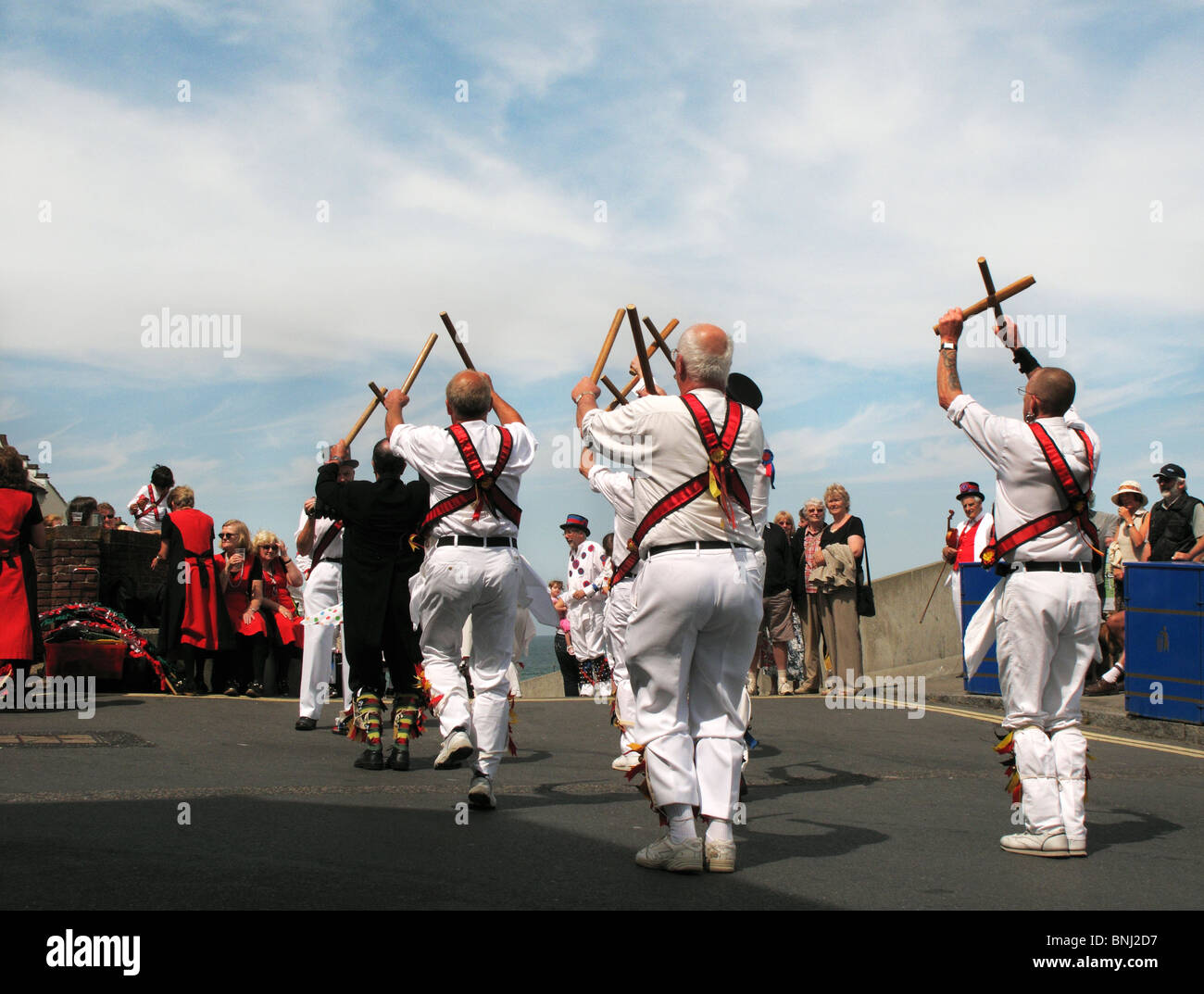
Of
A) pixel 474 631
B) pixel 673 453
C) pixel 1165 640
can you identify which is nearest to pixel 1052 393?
pixel 673 453

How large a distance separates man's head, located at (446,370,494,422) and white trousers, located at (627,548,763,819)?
196 cm

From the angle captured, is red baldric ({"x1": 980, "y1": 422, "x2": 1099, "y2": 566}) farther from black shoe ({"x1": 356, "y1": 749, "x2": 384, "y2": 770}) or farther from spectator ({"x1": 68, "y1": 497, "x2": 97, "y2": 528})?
spectator ({"x1": 68, "y1": 497, "x2": 97, "y2": 528})

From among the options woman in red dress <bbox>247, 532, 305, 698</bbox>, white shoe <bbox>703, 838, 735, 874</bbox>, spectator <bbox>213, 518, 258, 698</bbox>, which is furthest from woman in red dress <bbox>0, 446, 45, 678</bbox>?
white shoe <bbox>703, 838, 735, 874</bbox>

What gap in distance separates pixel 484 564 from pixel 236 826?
1823mm

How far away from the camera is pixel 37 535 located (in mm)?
10969

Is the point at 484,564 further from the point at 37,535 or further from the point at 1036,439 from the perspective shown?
the point at 37,535

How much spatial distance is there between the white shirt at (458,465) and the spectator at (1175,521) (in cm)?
779

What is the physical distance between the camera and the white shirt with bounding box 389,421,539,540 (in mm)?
6816

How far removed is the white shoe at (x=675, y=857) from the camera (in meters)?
5.04

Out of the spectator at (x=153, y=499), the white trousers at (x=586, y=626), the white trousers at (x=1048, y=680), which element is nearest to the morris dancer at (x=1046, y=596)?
the white trousers at (x=1048, y=680)

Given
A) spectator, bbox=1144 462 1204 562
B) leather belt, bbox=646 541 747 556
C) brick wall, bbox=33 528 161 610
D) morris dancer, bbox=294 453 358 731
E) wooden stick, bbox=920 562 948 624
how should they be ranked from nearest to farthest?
leather belt, bbox=646 541 747 556 < morris dancer, bbox=294 453 358 731 < spectator, bbox=1144 462 1204 562 < brick wall, bbox=33 528 161 610 < wooden stick, bbox=920 562 948 624

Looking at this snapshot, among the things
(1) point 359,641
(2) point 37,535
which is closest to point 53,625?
(2) point 37,535

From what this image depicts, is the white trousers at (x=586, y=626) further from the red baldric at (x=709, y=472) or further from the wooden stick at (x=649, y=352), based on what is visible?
the red baldric at (x=709, y=472)

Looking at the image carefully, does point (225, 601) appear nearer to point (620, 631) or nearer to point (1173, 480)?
point (620, 631)
